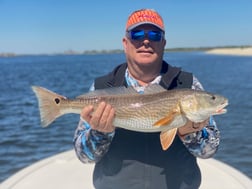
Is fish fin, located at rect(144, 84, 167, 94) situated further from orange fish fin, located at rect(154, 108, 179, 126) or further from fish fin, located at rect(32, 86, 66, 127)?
fish fin, located at rect(32, 86, 66, 127)

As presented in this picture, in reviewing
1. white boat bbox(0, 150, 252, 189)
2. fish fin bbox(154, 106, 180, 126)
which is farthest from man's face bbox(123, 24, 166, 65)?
white boat bbox(0, 150, 252, 189)

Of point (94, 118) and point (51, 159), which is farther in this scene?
point (51, 159)

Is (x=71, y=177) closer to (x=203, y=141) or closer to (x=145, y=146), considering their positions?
(x=145, y=146)

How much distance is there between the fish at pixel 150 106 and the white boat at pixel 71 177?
191cm

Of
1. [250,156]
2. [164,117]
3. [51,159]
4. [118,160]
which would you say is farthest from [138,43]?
[250,156]

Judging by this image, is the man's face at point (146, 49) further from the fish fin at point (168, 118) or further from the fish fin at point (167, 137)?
the fish fin at point (167, 137)

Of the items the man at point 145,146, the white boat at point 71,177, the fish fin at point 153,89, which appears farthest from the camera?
the white boat at point 71,177

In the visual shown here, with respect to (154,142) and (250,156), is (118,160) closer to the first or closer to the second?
(154,142)

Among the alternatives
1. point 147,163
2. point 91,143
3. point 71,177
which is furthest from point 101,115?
point 71,177

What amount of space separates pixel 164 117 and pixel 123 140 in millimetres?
617

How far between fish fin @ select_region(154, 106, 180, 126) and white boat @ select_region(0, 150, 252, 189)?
6.98 ft

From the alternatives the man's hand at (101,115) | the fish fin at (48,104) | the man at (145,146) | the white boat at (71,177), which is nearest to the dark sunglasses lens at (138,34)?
the man at (145,146)

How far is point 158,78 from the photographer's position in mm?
3586

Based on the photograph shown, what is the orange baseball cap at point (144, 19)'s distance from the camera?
3389 millimetres
